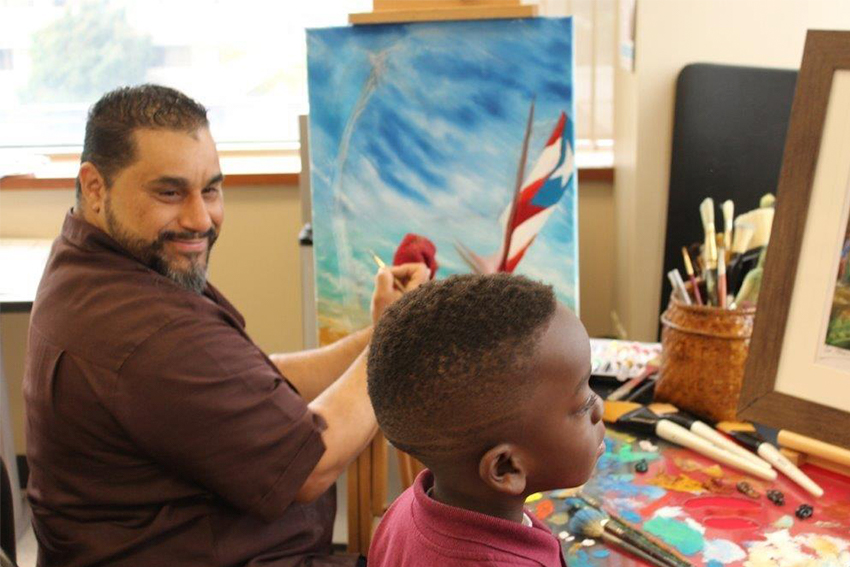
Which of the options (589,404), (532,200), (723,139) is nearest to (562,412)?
(589,404)

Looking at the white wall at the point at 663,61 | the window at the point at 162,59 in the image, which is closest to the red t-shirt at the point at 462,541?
the white wall at the point at 663,61

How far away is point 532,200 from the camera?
6.14ft

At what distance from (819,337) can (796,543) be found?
10.1 inches

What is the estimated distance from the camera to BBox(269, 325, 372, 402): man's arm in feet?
5.75

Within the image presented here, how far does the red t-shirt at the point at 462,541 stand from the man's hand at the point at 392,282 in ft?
2.68

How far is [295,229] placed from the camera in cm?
272

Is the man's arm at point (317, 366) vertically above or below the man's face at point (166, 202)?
below

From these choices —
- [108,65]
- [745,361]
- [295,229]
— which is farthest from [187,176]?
[108,65]

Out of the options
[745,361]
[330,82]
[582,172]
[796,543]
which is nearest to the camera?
[796,543]

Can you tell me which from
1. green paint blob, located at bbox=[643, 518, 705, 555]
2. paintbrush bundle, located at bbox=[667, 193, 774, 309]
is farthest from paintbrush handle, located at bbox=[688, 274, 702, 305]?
green paint blob, located at bbox=[643, 518, 705, 555]

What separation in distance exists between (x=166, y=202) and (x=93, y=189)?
10cm

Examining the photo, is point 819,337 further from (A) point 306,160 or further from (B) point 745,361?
(A) point 306,160

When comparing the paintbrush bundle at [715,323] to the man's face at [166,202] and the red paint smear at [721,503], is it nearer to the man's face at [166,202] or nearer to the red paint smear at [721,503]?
the red paint smear at [721,503]

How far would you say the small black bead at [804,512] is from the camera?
3.49 feet
